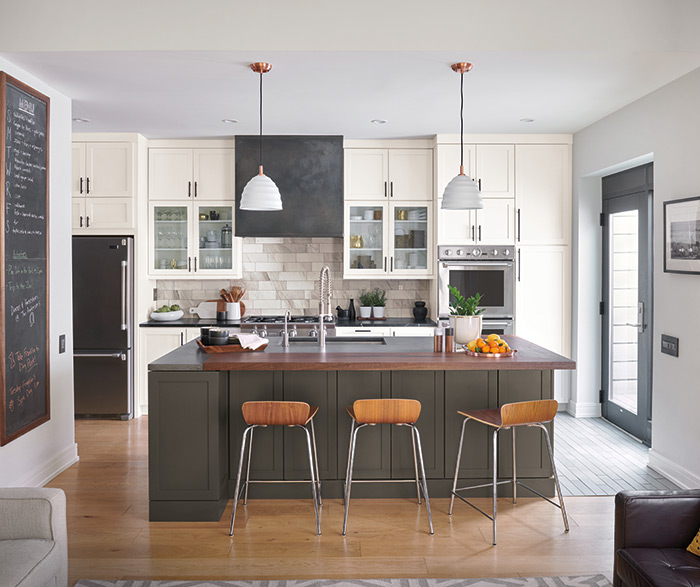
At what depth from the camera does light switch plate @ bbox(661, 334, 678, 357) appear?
416 centimetres

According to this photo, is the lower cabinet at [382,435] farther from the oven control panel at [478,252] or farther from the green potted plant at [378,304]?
the green potted plant at [378,304]

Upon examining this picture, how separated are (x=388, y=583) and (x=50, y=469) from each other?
103 inches

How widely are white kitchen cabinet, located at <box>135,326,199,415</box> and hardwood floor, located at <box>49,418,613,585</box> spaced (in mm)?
2022

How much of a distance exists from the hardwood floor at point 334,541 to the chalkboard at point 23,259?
0.66 m

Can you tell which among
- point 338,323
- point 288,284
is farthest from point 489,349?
point 288,284

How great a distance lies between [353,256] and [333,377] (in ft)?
8.34

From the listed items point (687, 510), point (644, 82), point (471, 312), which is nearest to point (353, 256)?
point (471, 312)

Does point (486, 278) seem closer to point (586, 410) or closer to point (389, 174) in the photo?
point (389, 174)

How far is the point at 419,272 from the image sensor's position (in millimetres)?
6203

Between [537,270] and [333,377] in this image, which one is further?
[537,270]

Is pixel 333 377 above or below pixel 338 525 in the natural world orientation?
above

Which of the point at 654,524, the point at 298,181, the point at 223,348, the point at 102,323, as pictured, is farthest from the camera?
the point at 298,181

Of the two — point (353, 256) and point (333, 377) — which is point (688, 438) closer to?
point (333, 377)

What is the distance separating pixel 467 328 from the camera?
4129mm
